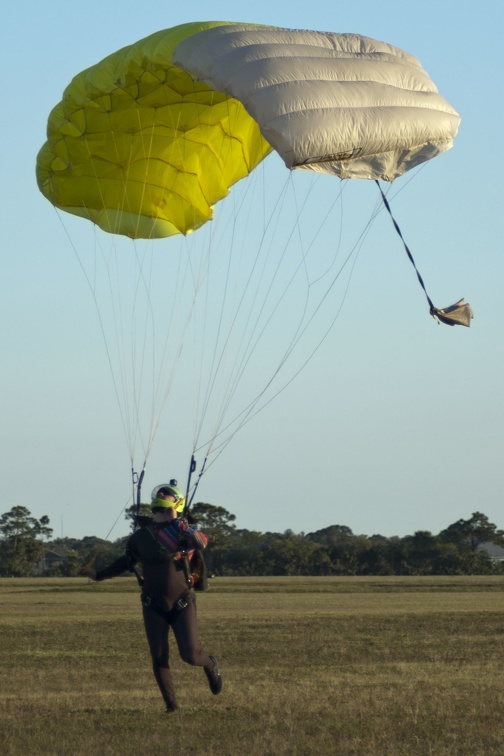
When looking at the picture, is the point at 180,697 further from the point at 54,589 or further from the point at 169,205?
the point at 54,589

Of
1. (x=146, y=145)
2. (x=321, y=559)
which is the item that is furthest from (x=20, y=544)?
(x=146, y=145)

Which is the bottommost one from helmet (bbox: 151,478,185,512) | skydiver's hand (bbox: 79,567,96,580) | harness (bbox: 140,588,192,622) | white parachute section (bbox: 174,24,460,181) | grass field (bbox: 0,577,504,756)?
grass field (bbox: 0,577,504,756)

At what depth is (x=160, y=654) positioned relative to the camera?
388 inches

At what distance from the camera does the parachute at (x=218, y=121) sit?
35.4ft

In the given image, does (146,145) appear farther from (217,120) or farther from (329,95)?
(329,95)

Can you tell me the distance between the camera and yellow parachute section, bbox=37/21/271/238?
1197 cm

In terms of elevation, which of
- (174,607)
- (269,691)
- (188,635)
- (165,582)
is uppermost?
(165,582)

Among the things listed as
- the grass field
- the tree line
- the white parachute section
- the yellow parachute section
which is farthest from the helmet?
the tree line

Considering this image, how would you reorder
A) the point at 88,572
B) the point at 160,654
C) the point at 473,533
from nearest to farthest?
1. the point at 160,654
2. the point at 88,572
3. the point at 473,533

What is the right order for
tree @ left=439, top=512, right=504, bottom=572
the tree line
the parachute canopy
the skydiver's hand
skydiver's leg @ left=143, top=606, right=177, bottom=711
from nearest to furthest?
skydiver's leg @ left=143, top=606, right=177, bottom=711
the skydiver's hand
the parachute canopy
the tree line
tree @ left=439, top=512, right=504, bottom=572

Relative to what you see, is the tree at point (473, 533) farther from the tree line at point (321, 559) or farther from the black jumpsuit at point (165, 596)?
the black jumpsuit at point (165, 596)

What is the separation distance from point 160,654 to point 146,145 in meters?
5.68

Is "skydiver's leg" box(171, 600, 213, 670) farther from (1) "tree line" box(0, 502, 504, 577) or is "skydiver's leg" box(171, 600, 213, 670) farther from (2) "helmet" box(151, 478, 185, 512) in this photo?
(1) "tree line" box(0, 502, 504, 577)

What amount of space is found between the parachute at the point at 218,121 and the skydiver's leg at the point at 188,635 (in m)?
3.35
